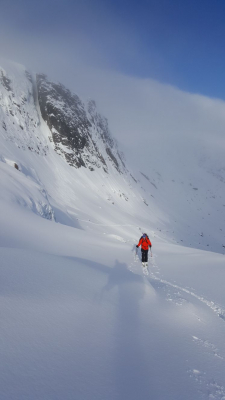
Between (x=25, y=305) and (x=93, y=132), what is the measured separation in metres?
65.1

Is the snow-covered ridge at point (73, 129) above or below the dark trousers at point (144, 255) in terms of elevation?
above

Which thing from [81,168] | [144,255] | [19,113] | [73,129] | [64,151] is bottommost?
[144,255]

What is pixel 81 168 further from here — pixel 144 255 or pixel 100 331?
pixel 100 331

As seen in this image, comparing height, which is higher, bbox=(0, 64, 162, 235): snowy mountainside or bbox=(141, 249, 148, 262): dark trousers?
bbox=(0, 64, 162, 235): snowy mountainside

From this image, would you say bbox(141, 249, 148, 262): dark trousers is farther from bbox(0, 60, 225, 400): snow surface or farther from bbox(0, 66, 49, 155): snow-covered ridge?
bbox(0, 66, 49, 155): snow-covered ridge

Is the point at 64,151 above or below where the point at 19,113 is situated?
below

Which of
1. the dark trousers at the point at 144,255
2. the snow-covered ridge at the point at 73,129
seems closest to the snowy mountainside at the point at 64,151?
the snow-covered ridge at the point at 73,129

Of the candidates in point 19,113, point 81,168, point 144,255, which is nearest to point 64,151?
point 81,168

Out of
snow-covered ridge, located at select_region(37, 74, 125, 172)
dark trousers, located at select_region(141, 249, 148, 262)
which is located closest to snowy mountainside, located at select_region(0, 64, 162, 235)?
snow-covered ridge, located at select_region(37, 74, 125, 172)

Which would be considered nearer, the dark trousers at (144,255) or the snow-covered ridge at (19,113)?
the dark trousers at (144,255)

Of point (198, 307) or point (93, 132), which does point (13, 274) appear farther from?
point (93, 132)

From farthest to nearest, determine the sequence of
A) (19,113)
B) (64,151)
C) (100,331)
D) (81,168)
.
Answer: (81,168) → (64,151) → (19,113) → (100,331)

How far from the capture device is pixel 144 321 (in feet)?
12.9

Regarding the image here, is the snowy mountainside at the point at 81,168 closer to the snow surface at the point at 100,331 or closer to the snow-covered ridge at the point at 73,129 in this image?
the snow-covered ridge at the point at 73,129
